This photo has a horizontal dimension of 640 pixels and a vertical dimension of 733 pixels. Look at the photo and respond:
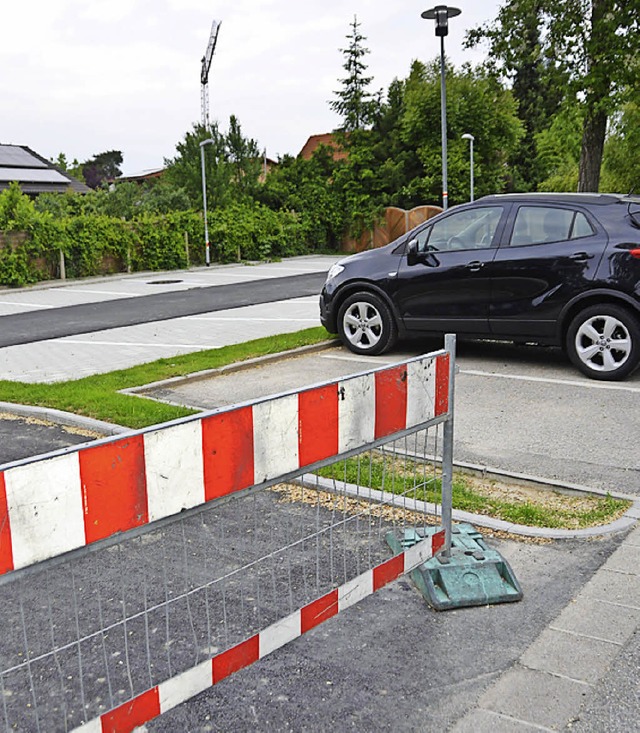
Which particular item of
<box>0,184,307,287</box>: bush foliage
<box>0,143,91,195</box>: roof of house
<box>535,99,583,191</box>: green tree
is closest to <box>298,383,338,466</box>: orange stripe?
<box>535,99,583,191</box>: green tree

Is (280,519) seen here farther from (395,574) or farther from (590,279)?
(590,279)

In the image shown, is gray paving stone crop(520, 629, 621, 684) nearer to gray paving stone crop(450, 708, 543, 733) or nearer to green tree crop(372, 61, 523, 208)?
gray paving stone crop(450, 708, 543, 733)

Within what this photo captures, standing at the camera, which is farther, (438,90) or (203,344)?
(438,90)

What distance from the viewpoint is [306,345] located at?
10.8m

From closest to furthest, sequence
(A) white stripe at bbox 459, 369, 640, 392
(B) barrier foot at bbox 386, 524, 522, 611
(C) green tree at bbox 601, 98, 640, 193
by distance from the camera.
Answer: (B) barrier foot at bbox 386, 524, 522, 611 < (A) white stripe at bbox 459, 369, 640, 392 < (C) green tree at bbox 601, 98, 640, 193

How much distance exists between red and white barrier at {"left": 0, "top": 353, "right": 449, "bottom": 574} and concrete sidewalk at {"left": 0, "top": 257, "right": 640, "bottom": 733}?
33.1 inches

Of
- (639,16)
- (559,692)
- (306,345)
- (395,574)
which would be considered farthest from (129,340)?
(639,16)

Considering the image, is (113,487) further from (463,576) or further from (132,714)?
(463,576)

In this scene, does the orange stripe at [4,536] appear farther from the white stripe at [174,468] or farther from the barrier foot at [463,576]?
the barrier foot at [463,576]

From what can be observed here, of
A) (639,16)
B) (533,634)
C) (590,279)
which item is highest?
(639,16)

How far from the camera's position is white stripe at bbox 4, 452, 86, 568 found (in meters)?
2.42

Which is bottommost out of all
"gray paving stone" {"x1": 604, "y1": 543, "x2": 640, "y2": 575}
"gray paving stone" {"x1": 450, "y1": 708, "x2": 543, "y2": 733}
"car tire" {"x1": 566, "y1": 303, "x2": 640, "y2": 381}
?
"gray paving stone" {"x1": 450, "y1": 708, "x2": 543, "y2": 733}

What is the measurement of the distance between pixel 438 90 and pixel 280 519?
3639cm

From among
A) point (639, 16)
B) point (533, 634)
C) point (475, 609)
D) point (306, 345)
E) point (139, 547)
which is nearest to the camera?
point (533, 634)
